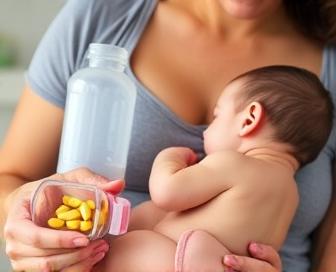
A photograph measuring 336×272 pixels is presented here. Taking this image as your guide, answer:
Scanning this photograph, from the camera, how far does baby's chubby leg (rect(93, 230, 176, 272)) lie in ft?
2.82

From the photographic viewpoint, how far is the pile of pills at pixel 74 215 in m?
0.77

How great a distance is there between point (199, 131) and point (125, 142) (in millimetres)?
140

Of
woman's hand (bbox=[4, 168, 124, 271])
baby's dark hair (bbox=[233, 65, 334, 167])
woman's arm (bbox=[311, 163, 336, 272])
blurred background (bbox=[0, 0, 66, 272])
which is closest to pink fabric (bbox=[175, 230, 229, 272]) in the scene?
woman's hand (bbox=[4, 168, 124, 271])

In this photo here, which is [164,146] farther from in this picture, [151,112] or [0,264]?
[0,264]

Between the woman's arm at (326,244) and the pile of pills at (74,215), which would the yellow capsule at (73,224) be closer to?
the pile of pills at (74,215)

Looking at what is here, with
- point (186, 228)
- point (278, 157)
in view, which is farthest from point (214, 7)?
point (186, 228)

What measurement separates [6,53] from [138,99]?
81 cm

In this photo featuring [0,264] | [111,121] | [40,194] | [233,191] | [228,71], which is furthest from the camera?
[0,264]

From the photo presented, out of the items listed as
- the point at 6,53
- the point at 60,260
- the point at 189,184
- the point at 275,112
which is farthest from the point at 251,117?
the point at 6,53

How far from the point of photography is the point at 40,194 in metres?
0.79

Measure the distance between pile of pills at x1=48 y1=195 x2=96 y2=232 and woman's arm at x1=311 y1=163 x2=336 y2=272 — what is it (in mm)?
544

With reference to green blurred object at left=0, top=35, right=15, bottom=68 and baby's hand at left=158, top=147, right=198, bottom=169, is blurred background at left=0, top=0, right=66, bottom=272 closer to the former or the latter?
green blurred object at left=0, top=35, right=15, bottom=68

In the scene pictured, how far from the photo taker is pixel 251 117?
96 cm

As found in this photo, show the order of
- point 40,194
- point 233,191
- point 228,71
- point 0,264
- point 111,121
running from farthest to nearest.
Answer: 1. point 0,264
2. point 228,71
3. point 111,121
4. point 233,191
5. point 40,194
